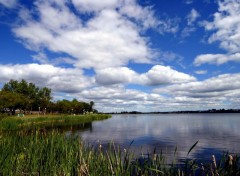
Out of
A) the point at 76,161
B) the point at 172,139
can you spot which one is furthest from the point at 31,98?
the point at 76,161

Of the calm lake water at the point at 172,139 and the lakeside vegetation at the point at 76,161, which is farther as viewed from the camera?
the calm lake water at the point at 172,139

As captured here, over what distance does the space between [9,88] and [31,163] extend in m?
136

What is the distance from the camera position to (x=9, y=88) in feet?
447

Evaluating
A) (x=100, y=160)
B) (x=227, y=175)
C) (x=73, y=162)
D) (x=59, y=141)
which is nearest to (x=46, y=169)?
(x=73, y=162)

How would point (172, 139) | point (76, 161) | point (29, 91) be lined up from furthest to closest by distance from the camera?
point (29, 91) → point (172, 139) → point (76, 161)

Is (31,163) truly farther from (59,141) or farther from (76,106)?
(76,106)

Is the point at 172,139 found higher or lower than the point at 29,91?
lower

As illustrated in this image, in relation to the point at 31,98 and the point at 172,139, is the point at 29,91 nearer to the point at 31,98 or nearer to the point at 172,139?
the point at 31,98

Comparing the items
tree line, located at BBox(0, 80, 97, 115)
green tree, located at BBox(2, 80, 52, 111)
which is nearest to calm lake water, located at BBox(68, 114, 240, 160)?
tree line, located at BBox(0, 80, 97, 115)

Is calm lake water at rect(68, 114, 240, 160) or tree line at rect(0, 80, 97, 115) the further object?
tree line at rect(0, 80, 97, 115)

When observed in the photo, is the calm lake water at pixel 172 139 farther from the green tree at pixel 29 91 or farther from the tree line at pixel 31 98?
the green tree at pixel 29 91

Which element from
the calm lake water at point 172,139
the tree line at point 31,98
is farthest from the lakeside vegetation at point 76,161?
the tree line at point 31,98

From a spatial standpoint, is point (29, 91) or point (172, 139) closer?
point (172, 139)

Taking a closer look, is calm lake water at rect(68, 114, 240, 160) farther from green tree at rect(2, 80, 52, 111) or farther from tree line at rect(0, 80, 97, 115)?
green tree at rect(2, 80, 52, 111)
